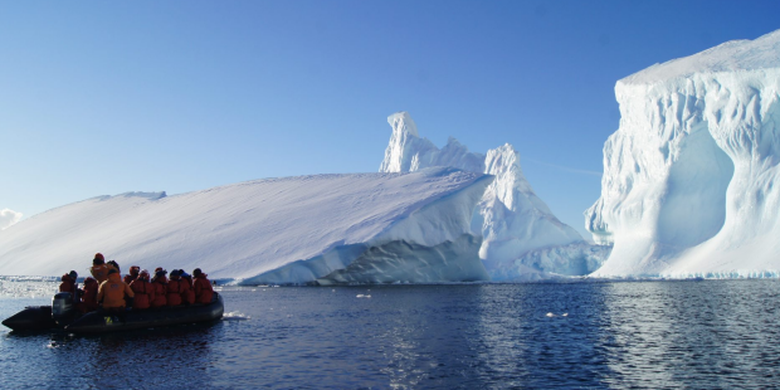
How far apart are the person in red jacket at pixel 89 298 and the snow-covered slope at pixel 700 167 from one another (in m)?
38.0

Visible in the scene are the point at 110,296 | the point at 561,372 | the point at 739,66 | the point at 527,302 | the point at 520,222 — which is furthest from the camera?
the point at 520,222

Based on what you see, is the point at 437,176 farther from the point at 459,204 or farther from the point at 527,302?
the point at 527,302

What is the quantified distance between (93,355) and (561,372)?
842 cm

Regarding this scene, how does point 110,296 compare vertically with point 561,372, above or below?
above

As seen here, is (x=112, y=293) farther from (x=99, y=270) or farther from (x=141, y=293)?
(x=99, y=270)

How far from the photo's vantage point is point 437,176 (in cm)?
3834

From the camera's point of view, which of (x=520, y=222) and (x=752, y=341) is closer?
(x=752, y=341)

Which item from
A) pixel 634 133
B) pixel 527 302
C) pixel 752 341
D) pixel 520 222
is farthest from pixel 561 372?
pixel 520 222

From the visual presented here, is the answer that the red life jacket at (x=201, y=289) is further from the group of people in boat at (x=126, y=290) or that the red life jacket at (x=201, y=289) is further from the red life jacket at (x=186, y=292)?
the red life jacket at (x=186, y=292)

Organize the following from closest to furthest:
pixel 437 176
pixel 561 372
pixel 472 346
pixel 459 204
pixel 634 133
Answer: pixel 561 372 → pixel 472 346 → pixel 459 204 → pixel 437 176 → pixel 634 133

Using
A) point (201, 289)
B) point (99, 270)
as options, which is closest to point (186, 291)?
point (201, 289)

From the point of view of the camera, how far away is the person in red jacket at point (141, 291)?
560 inches

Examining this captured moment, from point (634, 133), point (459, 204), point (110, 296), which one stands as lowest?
point (110, 296)

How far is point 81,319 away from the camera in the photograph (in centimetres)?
1345
